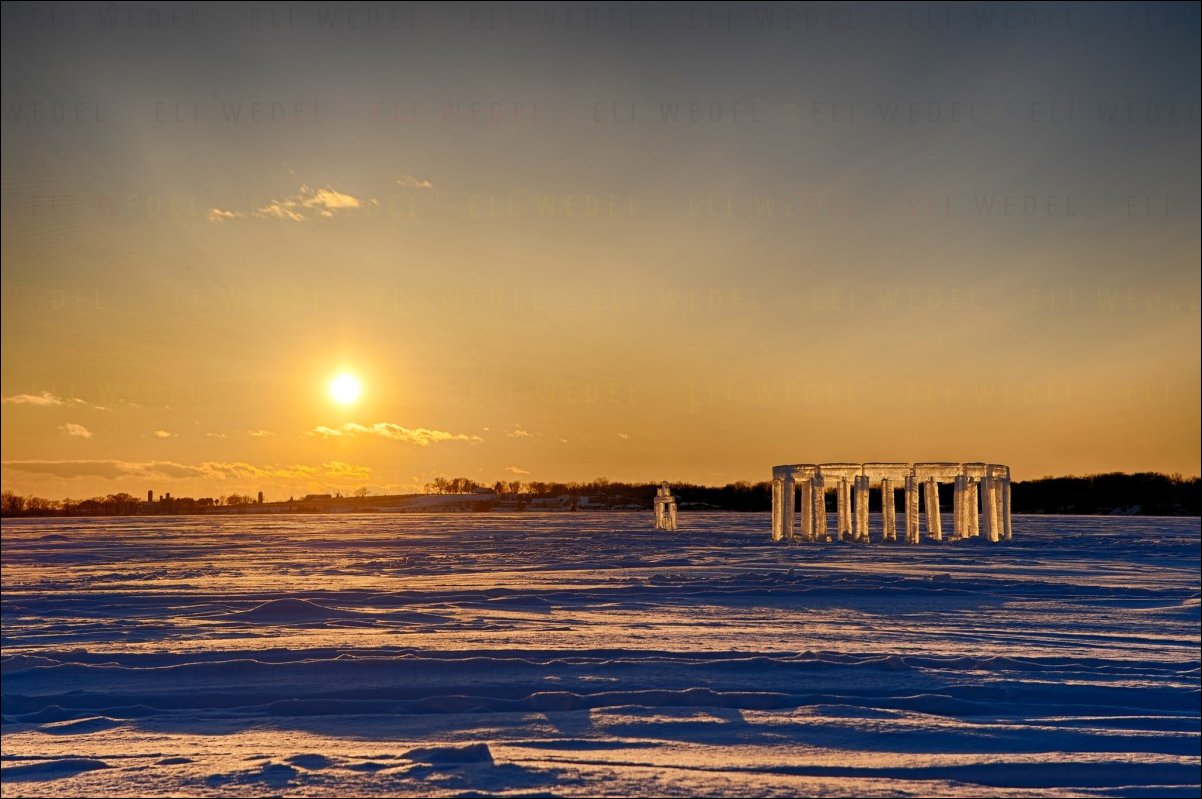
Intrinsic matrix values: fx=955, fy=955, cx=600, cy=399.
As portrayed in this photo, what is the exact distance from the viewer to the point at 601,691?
39.9 ft

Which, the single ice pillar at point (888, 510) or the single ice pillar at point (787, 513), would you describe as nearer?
the single ice pillar at point (787, 513)

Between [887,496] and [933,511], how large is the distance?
3408mm

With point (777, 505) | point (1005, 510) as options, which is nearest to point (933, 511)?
point (1005, 510)

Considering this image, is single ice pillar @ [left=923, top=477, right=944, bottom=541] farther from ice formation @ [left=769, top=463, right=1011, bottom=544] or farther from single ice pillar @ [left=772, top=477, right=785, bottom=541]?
single ice pillar @ [left=772, top=477, right=785, bottom=541]

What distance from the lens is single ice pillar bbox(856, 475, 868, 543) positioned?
62450 mm

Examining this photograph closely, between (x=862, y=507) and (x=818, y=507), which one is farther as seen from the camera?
(x=818, y=507)

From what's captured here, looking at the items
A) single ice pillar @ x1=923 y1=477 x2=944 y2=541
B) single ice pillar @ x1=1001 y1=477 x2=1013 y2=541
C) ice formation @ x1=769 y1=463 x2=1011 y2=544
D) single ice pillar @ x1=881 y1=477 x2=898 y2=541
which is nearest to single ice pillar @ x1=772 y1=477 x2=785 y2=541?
ice formation @ x1=769 y1=463 x2=1011 y2=544

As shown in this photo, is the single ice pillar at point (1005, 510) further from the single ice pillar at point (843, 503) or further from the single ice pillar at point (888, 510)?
the single ice pillar at point (843, 503)

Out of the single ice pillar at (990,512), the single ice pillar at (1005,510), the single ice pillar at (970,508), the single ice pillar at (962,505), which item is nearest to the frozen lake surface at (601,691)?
the single ice pillar at (990,512)

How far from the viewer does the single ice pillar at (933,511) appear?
68000 millimetres

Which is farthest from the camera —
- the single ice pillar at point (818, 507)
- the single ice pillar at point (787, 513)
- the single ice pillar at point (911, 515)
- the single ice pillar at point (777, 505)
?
the single ice pillar at point (818, 507)

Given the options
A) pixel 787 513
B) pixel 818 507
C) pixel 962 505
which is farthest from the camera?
pixel 962 505

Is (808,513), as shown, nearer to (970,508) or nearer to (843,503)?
(843,503)

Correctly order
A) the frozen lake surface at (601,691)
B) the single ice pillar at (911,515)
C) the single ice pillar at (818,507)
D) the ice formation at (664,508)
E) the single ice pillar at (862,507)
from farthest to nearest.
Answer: the ice formation at (664,508), the single ice pillar at (818,507), the single ice pillar at (862,507), the single ice pillar at (911,515), the frozen lake surface at (601,691)
